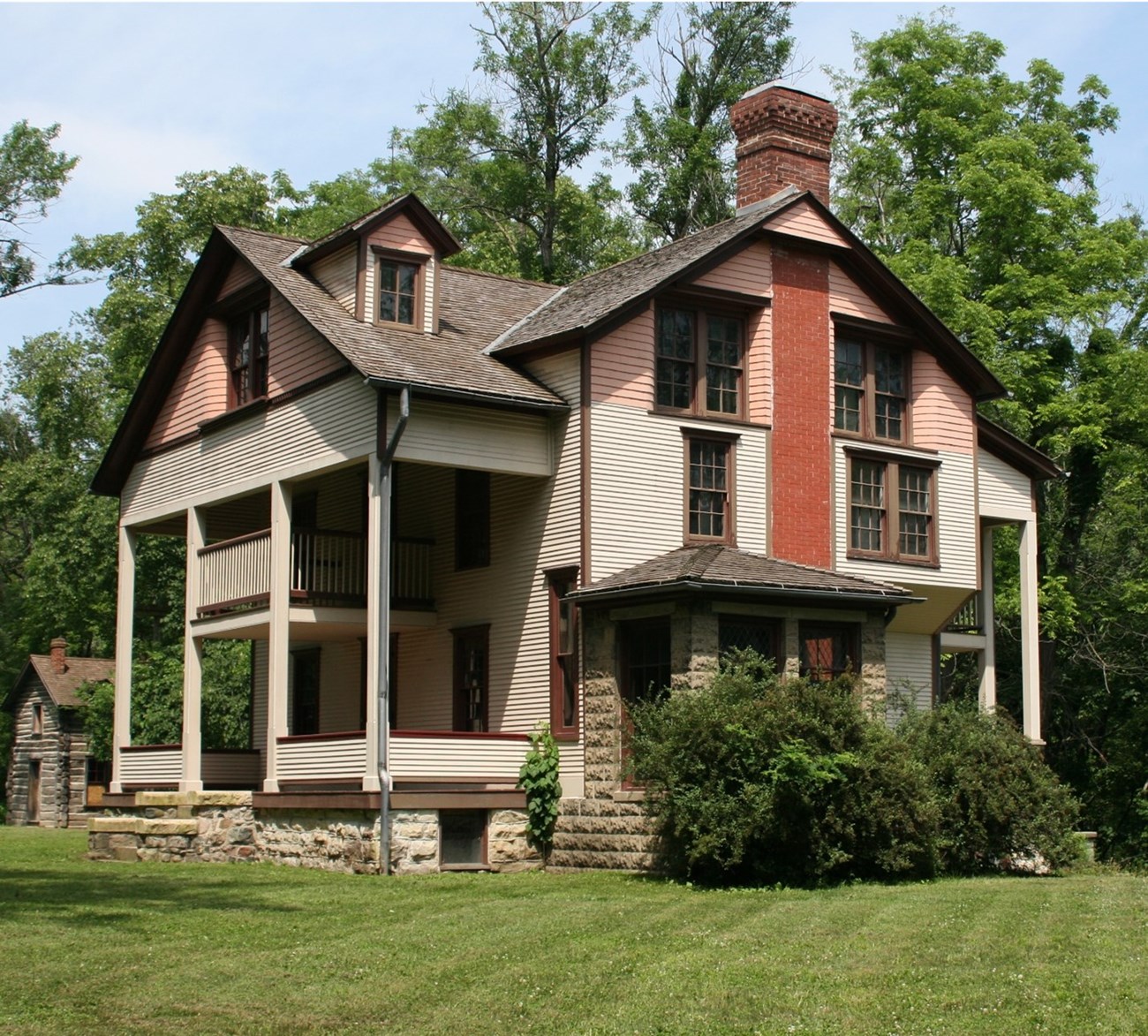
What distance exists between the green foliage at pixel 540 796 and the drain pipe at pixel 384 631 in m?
2.13

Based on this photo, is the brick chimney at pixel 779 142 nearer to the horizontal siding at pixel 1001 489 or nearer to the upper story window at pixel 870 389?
the upper story window at pixel 870 389

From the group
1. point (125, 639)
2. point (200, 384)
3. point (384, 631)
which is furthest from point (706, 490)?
point (125, 639)

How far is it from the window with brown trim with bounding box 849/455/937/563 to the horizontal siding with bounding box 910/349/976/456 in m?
0.59

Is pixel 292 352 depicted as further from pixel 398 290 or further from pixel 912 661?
pixel 912 661

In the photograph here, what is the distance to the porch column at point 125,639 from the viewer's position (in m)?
27.9

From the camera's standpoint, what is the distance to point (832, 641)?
2239 cm

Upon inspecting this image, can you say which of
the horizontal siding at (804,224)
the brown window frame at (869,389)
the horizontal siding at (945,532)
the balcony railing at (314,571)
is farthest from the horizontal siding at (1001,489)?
the balcony railing at (314,571)

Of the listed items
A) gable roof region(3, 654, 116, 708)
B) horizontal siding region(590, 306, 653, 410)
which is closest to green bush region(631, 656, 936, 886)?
horizontal siding region(590, 306, 653, 410)

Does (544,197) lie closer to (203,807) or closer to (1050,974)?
(203,807)

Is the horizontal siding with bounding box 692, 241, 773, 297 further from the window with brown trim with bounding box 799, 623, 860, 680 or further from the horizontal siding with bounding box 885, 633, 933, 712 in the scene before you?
the horizontal siding with bounding box 885, 633, 933, 712

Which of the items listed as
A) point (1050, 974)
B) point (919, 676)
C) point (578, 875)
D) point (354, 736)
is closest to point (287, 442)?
point (354, 736)

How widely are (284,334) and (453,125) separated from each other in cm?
2680

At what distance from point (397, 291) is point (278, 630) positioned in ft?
17.4

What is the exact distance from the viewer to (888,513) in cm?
2555
